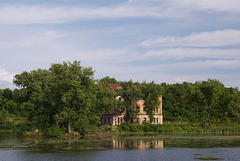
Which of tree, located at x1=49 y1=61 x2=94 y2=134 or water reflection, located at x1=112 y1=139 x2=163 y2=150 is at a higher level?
tree, located at x1=49 y1=61 x2=94 y2=134

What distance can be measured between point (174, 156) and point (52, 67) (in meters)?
42.0

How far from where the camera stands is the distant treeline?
6806 centimetres

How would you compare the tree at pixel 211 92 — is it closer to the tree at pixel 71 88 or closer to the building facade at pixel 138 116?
the building facade at pixel 138 116

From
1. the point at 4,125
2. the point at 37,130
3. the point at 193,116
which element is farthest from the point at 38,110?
the point at 193,116

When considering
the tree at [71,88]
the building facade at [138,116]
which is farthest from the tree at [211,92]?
the tree at [71,88]

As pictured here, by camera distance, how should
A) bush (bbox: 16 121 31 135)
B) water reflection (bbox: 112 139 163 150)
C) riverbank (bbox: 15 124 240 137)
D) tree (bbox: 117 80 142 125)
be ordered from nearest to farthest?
water reflection (bbox: 112 139 163 150) < bush (bbox: 16 121 31 135) < riverbank (bbox: 15 124 240 137) < tree (bbox: 117 80 142 125)

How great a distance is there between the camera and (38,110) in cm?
7038

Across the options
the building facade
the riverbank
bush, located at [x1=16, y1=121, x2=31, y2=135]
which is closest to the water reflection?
the riverbank

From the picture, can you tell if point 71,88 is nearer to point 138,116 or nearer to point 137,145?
point 137,145

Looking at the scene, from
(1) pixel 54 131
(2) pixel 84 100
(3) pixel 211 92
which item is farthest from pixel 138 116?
(1) pixel 54 131

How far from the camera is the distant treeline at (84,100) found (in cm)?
6806

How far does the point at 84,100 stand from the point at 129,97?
1757cm

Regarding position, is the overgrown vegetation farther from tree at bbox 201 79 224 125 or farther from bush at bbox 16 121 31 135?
bush at bbox 16 121 31 135

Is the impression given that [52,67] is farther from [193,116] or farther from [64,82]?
[193,116]
